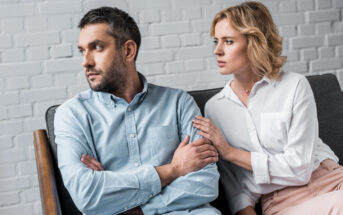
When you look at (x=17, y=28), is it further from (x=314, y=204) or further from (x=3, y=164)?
(x=314, y=204)

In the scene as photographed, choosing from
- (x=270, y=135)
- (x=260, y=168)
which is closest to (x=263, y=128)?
(x=270, y=135)

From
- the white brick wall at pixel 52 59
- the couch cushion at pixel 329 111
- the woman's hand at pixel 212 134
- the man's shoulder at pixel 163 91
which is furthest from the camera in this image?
the white brick wall at pixel 52 59

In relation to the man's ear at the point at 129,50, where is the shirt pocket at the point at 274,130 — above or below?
below

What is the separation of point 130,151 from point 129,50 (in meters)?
0.42

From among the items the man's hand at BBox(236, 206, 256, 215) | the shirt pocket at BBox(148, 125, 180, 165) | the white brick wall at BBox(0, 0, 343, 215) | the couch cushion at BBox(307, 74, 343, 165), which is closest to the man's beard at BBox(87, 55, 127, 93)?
the shirt pocket at BBox(148, 125, 180, 165)

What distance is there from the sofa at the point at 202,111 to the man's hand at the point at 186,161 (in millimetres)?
373

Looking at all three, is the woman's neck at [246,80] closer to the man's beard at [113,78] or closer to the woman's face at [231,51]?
the woman's face at [231,51]

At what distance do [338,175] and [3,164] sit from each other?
1768mm

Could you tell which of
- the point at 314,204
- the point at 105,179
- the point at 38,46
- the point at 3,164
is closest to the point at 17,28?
the point at 38,46

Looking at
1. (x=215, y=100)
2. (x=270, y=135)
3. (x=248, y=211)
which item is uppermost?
(x=215, y=100)

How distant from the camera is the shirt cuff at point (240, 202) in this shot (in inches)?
66.4

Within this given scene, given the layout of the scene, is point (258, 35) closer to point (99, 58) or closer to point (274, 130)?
point (274, 130)

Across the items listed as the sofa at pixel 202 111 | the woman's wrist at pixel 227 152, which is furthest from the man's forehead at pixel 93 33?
the woman's wrist at pixel 227 152

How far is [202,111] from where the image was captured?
6.33 ft
